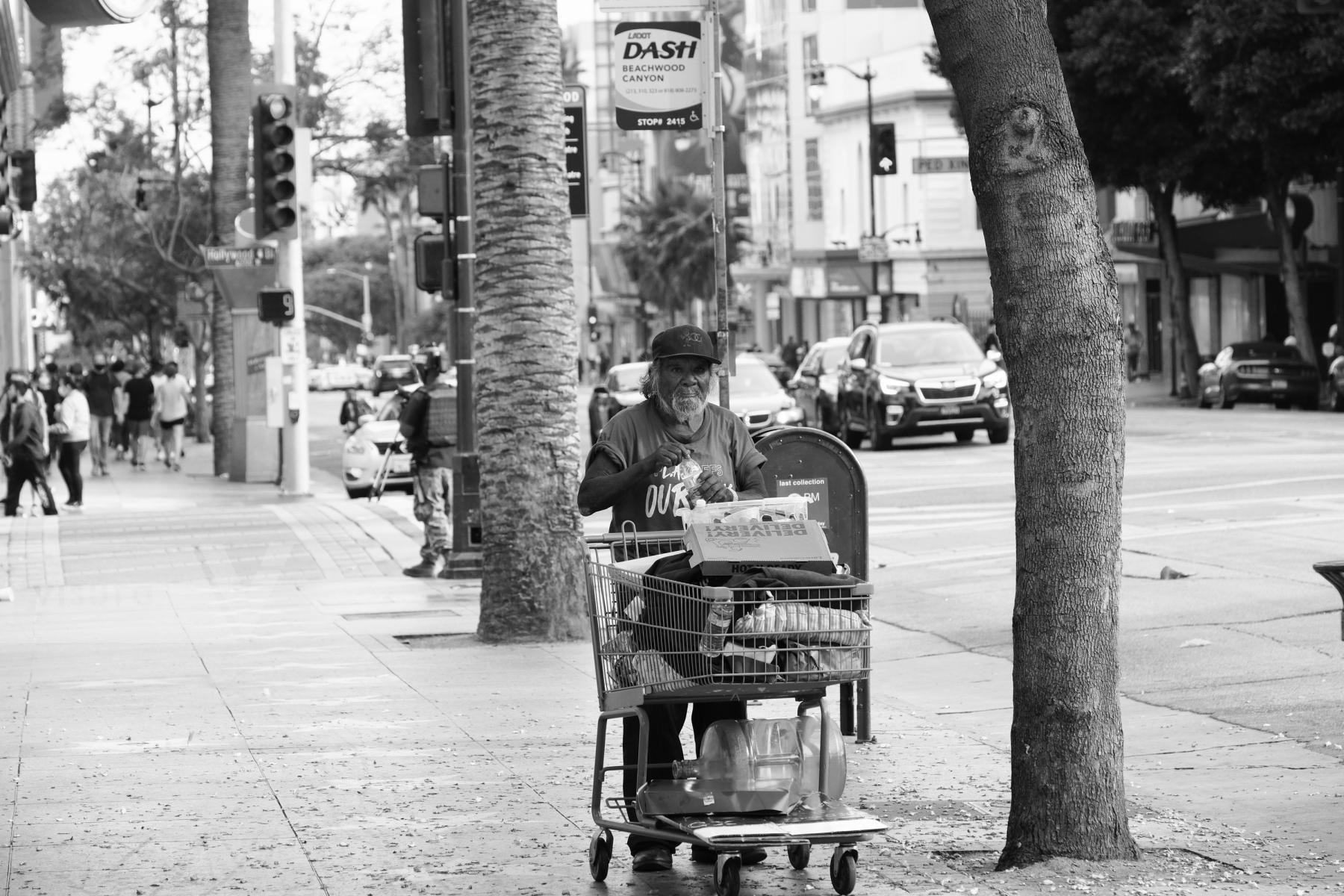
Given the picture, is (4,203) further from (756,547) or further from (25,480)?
(756,547)

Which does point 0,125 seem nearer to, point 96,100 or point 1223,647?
point 1223,647

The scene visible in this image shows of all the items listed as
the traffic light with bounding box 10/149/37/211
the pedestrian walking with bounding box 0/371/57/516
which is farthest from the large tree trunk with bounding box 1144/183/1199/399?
the pedestrian walking with bounding box 0/371/57/516

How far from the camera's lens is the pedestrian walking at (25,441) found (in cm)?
2370

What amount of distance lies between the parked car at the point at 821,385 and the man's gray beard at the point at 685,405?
25.9 meters

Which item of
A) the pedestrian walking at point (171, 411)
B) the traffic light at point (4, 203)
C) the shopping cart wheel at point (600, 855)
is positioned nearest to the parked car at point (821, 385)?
the pedestrian walking at point (171, 411)

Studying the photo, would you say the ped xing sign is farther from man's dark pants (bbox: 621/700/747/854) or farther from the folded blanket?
the folded blanket

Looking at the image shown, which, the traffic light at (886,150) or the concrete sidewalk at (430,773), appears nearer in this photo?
the concrete sidewalk at (430,773)

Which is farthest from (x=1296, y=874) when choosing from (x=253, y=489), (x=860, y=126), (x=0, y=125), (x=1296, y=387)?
(x=860, y=126)

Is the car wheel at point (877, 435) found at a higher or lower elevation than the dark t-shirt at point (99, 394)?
lower

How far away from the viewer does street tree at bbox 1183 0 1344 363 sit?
36.7 m

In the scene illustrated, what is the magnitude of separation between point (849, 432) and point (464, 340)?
673 inches

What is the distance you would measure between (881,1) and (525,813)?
266 ft

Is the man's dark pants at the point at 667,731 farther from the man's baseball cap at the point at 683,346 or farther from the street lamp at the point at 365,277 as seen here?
the street lamp at the point at 365,277

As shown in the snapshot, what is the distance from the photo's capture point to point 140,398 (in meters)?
35.3
